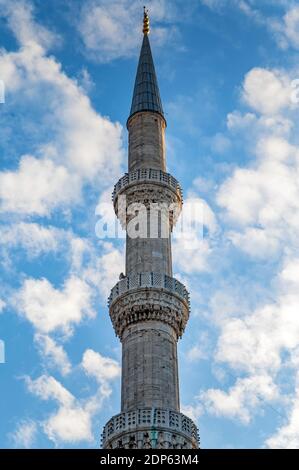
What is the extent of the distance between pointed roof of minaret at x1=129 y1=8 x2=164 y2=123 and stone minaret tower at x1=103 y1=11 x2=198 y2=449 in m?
0.05

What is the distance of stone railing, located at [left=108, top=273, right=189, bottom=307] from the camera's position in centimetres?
2881

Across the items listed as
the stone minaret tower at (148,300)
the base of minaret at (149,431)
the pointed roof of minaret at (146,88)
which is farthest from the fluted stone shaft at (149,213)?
the base of minaret at (149,431)

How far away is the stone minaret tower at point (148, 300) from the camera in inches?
1006

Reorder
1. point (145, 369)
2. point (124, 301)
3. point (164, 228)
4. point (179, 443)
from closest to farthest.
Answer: point (179, 443)
point (145, 369)
point (124, 301)
point (164, 228)

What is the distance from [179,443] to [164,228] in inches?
350

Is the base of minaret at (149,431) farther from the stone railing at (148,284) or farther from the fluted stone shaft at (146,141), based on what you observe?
the fluted stone shaft at (146,141)

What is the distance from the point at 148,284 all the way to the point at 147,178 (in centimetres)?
493

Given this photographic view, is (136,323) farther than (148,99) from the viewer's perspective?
No

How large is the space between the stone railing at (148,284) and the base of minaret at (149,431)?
15.9 ft

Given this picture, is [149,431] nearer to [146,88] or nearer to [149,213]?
[149,213]

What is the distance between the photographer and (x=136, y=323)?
2848 centimetres
